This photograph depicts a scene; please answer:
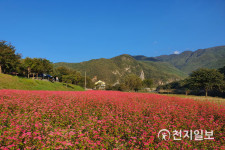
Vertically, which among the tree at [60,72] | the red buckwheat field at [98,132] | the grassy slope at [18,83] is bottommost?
the red buckwheat field at [98,132]

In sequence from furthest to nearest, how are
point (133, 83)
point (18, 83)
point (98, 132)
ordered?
1. point (133, 83)
2. point (18, 83)
3. point (98, 132)

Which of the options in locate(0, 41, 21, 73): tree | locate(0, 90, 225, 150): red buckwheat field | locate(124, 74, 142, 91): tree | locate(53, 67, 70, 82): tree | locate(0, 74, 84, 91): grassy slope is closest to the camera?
locate(0, 90, 225, 150): red buckwheat field

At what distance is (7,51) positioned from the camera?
44.2 m

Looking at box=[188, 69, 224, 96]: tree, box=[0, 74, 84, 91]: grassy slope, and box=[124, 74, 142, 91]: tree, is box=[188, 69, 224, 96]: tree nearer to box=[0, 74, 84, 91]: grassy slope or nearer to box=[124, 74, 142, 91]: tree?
box=[124, 74, 142, 91]: tree

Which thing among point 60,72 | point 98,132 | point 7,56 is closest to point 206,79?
point 98,132

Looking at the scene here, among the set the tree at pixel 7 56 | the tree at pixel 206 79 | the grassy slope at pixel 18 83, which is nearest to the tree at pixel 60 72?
the tree at pixel 7 56

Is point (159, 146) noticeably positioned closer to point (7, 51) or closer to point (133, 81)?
point (7, 51)

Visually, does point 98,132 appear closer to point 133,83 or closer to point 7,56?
point 7,56

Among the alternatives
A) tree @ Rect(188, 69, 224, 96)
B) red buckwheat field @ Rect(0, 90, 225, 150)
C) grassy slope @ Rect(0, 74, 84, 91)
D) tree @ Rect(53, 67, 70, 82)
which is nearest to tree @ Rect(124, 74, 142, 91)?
tree @ Rect(188, 69, 224, 96)

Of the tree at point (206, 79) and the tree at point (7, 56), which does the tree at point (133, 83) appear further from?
the tree at point (7, 56)

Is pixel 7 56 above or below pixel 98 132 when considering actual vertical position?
above

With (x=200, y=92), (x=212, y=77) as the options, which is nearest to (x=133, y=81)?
(x=200, y=92)

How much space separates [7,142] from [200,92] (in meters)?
88.3

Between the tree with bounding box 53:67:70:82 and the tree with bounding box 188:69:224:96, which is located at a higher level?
the tree with bounding box 53:67:70:82
